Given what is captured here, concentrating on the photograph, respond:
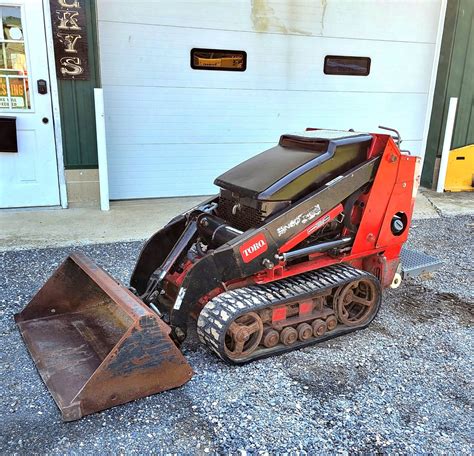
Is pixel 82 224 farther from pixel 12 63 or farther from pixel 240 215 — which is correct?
pixel 240 215

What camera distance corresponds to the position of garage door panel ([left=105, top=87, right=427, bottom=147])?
6340 millimetres

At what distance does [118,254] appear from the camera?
189 inches

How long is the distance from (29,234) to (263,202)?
3200mm

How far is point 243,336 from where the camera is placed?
9.27 feet

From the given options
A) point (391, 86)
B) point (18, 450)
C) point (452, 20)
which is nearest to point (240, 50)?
point (391, 86)

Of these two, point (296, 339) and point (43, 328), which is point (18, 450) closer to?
point (43, 328)

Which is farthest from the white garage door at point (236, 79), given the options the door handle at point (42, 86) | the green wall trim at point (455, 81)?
the door handle at point (42, 86)

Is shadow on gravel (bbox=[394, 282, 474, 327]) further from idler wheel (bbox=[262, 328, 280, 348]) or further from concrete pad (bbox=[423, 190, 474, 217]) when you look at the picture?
concrete pad (bbox=[423, 190, 474, 217])

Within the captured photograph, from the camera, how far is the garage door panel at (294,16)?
6039 millimetres

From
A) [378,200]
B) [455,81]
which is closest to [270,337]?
[378,200]

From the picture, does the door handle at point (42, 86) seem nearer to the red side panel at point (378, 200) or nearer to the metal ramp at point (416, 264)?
the red side panel at point (378, 200)

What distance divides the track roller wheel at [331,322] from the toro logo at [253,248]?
690 millimetres

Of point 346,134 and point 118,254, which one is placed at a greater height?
point 346,134

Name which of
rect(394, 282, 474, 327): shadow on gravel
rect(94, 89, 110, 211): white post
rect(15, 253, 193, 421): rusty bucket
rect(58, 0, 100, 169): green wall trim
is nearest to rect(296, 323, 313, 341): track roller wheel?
rect(15, 253, 193, 421): rusty bucket
